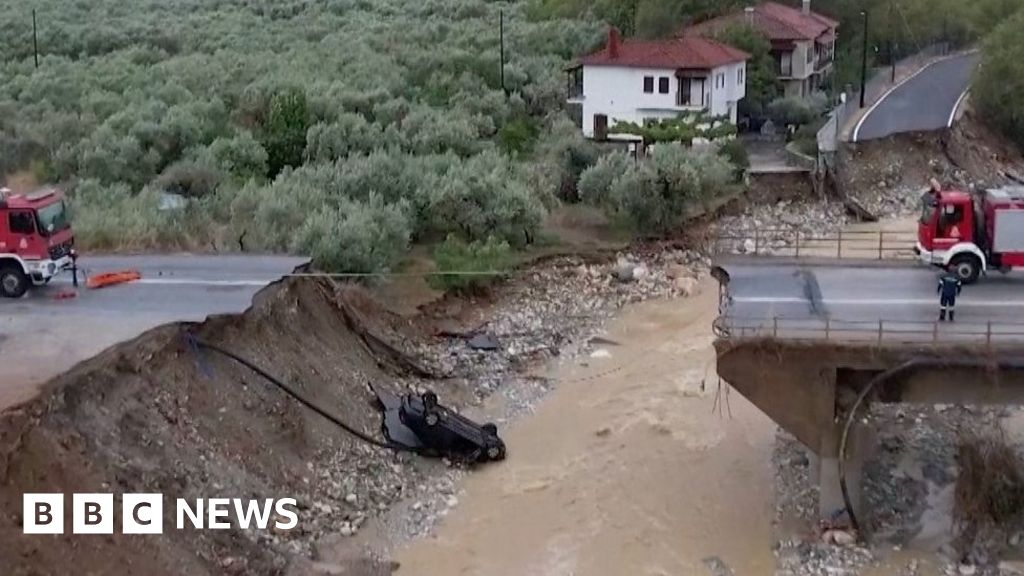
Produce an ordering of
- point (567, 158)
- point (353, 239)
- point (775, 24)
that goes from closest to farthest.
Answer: point (353, 239)
point (567, 158)
point (775, 24)

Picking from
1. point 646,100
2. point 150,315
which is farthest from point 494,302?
point 646,100

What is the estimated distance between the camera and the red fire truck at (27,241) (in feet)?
91.7

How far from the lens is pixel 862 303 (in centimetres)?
2561

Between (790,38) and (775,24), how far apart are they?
1.75 m

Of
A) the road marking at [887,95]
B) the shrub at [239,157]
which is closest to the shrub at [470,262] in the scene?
the shrub at [239,157]

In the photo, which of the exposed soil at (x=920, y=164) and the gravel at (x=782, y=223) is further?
the exposed soil at (x=920, y=164)

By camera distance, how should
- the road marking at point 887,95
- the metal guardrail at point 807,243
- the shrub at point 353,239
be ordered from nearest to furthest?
the shrub at point 353,239
the metal guardrail at point 807,243
the road marking at point 887,95

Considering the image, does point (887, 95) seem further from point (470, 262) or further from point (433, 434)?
point (433, 434)

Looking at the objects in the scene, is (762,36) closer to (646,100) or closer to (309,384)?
(646,100)

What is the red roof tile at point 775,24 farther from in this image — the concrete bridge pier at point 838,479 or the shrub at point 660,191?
the concrete bridge pier at point 838,479

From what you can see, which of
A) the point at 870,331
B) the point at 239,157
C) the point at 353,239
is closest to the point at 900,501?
the point at 870,331

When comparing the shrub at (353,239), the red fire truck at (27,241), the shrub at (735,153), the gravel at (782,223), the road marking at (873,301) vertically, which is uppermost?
the red fire truck at (27,241)

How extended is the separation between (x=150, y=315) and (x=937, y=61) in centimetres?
7252

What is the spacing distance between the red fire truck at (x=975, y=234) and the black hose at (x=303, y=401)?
11.7m
